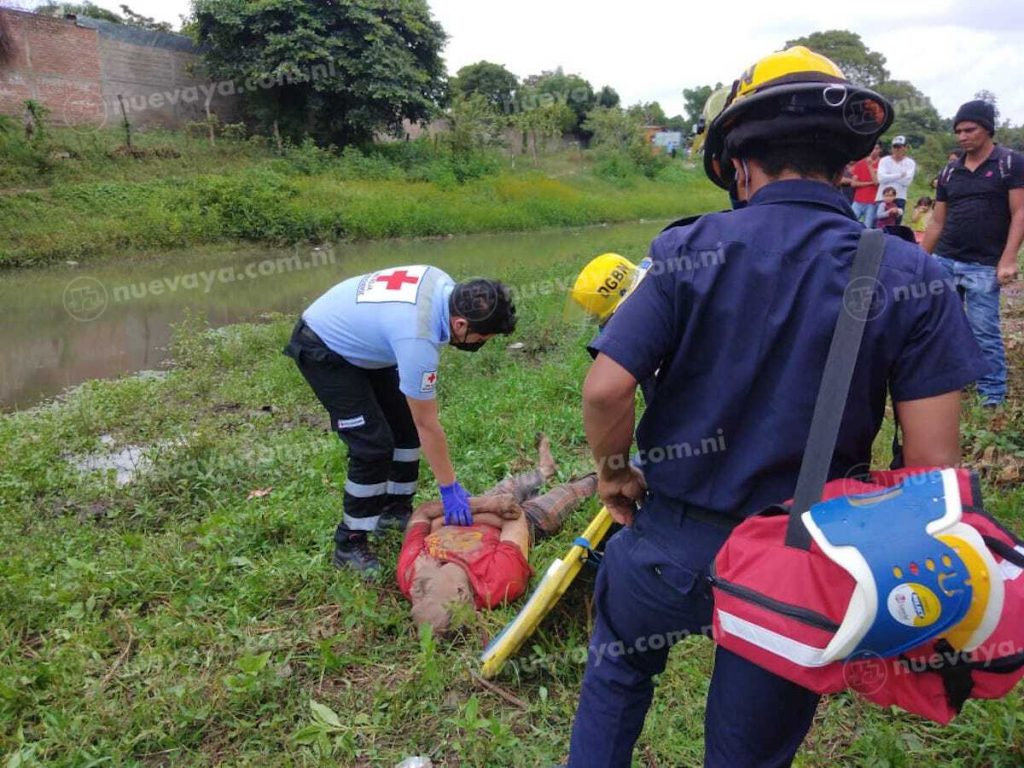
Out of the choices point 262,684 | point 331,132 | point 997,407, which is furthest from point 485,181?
point 262,684

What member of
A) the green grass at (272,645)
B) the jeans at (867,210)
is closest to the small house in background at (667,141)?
the jeans at (867,210)

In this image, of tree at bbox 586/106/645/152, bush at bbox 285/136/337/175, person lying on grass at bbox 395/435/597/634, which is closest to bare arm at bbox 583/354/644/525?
person lying on grass at bbox 395/435/597/634

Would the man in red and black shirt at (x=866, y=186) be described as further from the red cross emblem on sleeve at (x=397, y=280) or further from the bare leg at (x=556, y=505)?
the red cross emblem on sleeve at (x=397, y=280)

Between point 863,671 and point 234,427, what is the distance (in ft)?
15.9

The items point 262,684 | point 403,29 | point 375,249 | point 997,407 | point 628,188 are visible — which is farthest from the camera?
point 628,188

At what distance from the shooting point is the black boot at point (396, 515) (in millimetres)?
3459

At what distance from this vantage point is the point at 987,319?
4.09 metres

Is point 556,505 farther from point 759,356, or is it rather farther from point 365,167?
point 365,167

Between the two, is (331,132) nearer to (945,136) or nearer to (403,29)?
(403,29)

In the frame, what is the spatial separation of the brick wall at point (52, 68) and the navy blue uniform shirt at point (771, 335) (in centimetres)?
1895

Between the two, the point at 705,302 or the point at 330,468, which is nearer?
the point at 705,302

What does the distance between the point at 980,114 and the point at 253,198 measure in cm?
1433

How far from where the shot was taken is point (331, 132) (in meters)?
21.3

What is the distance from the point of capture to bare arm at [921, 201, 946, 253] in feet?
14.3
